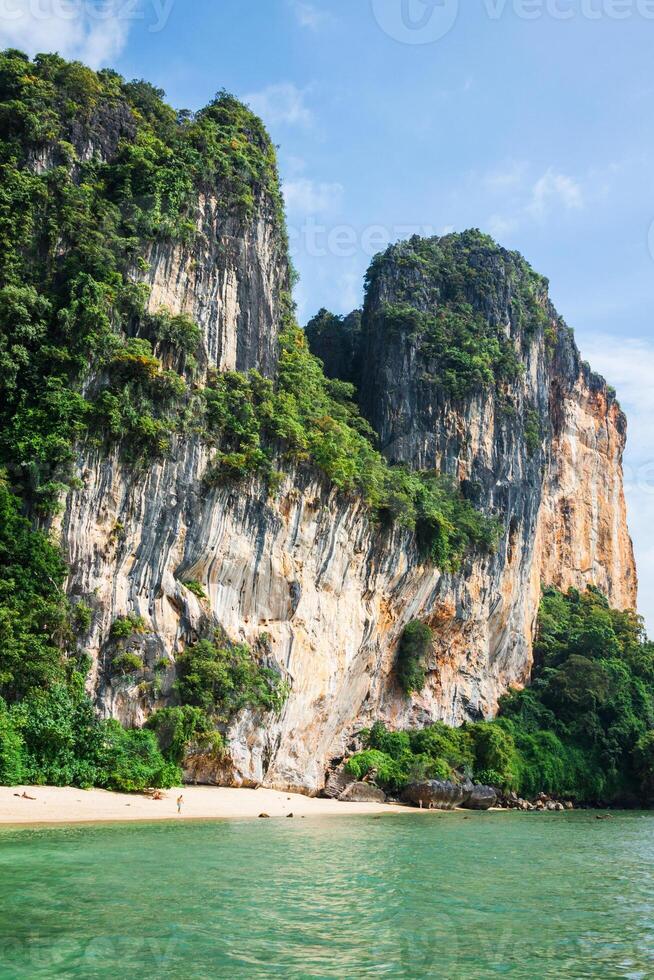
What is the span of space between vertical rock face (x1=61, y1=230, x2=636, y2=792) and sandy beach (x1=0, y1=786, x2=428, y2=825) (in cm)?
150

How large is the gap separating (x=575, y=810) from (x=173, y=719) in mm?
22672

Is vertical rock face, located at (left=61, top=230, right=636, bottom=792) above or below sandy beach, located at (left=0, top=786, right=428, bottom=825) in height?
above

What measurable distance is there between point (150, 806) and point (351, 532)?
16.0m

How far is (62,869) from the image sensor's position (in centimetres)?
1159

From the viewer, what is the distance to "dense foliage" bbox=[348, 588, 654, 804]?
36.0 m

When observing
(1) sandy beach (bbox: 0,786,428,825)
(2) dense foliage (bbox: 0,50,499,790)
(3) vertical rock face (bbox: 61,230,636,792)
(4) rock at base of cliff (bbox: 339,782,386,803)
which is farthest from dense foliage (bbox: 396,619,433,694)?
(1) sandy beach (bbox: 0,786,428,825)

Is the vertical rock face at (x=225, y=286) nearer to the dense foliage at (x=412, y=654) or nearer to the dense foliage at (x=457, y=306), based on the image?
the dense foliage at (x=412, y=654)

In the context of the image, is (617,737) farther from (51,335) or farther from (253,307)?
(51,335)

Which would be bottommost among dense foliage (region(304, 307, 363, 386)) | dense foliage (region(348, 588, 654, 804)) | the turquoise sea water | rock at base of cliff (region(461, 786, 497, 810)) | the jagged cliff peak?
rock at base of cliff (region(461, 786, 497, 810))

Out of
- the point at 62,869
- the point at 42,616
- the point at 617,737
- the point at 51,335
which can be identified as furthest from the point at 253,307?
the point at 617,737

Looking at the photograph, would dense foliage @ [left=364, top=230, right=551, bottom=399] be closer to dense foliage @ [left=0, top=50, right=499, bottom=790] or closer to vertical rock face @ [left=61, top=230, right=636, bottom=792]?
vertical rock face @ [left=61, top=230, right=636, bottom=792]

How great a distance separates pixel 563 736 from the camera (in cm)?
4362

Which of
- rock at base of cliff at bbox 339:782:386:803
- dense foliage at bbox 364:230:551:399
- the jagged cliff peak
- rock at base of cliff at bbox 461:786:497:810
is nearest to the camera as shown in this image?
the jagged cliff peak

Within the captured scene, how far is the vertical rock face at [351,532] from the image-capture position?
1045 inches
